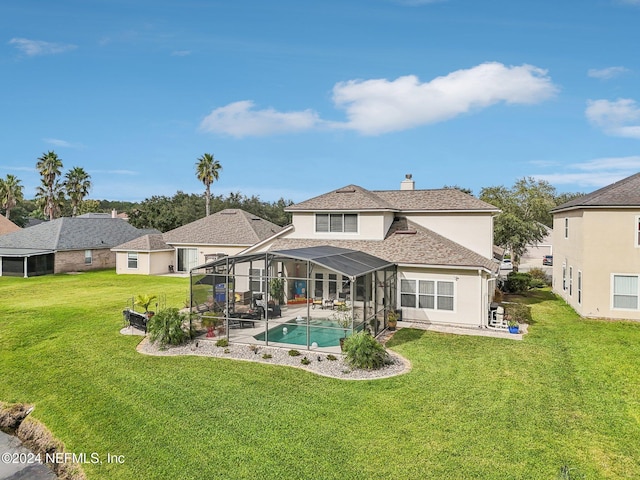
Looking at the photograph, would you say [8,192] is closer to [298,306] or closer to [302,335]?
[298,306]

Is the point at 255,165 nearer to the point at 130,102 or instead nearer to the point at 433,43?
the point at 130,102

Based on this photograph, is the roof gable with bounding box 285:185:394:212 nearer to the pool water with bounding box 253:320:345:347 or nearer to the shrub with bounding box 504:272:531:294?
the pool water with bounding box 253:320:345:347

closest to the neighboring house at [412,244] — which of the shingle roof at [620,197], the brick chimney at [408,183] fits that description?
the brick chimney at [408,183]

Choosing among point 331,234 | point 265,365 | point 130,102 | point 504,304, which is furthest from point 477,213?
point 130,102

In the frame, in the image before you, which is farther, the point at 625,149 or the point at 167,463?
the point at 625,149

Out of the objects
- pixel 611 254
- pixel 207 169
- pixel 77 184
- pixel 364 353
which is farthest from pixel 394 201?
pixel 77 184

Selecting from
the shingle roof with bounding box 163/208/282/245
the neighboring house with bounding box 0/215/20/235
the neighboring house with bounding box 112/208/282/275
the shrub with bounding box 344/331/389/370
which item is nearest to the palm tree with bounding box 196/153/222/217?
the shingle roof with bounding box 163/208/282/245
